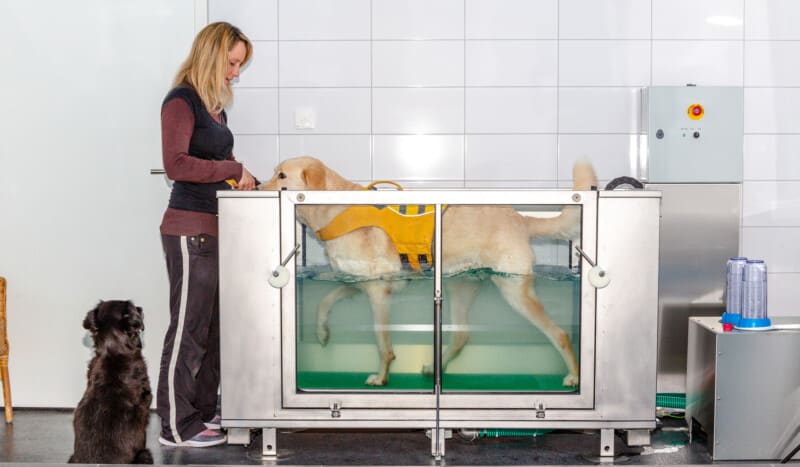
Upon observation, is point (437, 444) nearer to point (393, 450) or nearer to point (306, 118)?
point (393, 450)

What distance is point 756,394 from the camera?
2.61m

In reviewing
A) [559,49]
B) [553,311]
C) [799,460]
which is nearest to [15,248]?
[553,311]

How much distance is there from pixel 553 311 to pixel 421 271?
1.56 feet

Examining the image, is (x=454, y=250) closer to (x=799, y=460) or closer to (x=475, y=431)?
(x=475, y=431)

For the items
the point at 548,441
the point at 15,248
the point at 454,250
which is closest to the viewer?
the point at 454,250

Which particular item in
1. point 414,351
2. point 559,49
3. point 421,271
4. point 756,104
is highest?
point 559,49

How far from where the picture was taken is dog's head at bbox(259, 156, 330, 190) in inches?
110

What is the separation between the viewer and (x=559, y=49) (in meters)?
3.68

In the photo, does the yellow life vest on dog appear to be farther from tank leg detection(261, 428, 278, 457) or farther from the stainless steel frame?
tank leg detection(261, 428, 278, 457)

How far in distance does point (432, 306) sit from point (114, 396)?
1066 millimetres

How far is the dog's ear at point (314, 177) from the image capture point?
9.23 feet

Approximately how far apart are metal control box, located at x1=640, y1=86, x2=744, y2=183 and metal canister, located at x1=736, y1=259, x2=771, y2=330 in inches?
35.5

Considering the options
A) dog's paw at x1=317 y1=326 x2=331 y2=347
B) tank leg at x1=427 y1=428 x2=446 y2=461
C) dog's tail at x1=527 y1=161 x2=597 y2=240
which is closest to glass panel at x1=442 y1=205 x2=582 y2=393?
dog's tail at x1=527 y1=161 x2=597 y2=240

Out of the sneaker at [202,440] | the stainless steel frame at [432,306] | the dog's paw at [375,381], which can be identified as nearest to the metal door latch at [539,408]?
the stainless steel frame at [432,306]
